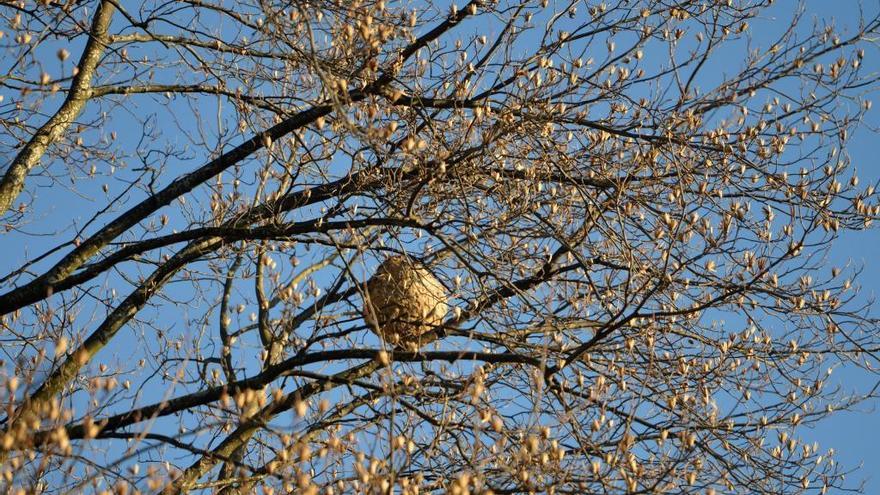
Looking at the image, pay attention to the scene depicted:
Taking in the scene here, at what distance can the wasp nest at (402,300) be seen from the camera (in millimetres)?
6625

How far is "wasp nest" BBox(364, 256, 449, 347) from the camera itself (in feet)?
21.7

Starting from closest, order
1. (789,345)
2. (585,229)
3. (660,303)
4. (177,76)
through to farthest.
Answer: (585,229) < (660,303) < (789,345) < (177,76)

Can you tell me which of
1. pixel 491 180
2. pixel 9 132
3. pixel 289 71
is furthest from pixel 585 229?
pixel 9 132

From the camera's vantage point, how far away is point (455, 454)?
8031 millimetres

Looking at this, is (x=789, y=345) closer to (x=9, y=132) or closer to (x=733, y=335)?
(x=733, y=335)

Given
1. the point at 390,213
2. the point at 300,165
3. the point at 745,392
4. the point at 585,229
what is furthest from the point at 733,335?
the point at 300,165

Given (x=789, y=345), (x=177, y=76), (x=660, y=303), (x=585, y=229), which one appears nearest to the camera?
(x=585, y=229)

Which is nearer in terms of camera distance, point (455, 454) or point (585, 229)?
point (585, 229)

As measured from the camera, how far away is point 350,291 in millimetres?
8445

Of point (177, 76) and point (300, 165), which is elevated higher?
point (177, 76)

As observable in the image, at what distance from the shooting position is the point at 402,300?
664cm

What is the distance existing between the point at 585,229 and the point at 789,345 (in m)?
2.30

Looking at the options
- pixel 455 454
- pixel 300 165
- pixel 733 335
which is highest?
pixel 300 165

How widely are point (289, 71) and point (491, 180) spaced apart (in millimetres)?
2214
